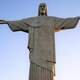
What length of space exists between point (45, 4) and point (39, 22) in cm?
97

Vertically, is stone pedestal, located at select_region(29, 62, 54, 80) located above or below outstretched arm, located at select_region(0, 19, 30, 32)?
below

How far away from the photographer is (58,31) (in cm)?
1503

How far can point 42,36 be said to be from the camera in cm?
1467

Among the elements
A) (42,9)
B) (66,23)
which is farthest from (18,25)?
(66,23)

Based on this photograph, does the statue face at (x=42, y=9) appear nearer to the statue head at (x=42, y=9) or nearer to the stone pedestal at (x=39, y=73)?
the statue head at (x=42, y=9)

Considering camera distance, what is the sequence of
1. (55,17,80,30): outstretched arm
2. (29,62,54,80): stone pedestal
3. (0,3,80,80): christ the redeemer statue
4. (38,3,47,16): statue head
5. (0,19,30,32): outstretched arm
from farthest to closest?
(38,3,47,16): statue head → (0,19,30,32): outstretched arm → (55,17,80,30): outstretched arm → (0,3,80,80): christ the redeemer statue → (29,62,54,80): stone pedestal

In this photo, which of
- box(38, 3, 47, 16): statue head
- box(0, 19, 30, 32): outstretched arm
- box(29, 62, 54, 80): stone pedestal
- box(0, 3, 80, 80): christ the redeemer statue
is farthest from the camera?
box(38, 3, 47, 16): statue head

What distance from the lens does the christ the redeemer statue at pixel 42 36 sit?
14016mm

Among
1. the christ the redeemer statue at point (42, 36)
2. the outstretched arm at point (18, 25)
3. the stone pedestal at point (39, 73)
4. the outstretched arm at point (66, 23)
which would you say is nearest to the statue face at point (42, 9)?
the christ the redeemer statue at point (42, 36)

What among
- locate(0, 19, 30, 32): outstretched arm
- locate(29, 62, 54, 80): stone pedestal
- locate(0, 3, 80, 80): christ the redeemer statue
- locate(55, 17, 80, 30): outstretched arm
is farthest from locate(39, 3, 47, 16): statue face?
locate(29, 62, 54, 80): stone pedestal

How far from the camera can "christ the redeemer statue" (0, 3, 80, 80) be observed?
14016 mm

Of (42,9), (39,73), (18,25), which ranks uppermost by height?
(42,9)

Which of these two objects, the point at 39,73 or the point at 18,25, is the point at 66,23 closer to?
the point at 18,25

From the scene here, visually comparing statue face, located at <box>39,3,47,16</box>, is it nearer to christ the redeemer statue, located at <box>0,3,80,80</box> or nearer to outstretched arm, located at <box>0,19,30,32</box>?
christ the redeemer statue, located at <box>0,3,80,80</box>
